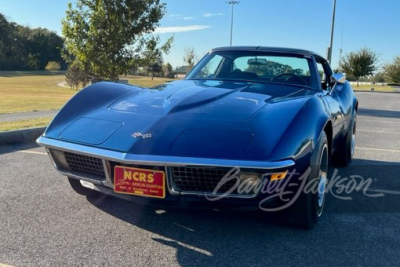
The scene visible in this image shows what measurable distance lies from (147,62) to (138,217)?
12085 mm

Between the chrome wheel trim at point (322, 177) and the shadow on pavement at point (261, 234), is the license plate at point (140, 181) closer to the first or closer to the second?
the shadow on pavement at point (261, 234)

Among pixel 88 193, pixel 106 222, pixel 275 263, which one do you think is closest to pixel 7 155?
pixel 88 193

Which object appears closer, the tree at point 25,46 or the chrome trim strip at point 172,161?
the chrome trim strip at point 172,161

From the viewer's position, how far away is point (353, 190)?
3.95m

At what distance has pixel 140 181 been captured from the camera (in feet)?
7.98

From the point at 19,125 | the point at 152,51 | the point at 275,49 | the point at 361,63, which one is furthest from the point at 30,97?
the point at 361,63

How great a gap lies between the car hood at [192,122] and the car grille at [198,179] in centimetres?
11

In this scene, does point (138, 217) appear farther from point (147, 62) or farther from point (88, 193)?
point (147, 62)

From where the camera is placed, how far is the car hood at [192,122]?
94.3 inches

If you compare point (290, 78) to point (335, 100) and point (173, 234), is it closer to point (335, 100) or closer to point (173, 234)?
point (335, 100)

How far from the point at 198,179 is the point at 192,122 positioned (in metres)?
0.42

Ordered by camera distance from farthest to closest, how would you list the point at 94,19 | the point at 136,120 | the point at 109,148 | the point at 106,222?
the point at 94,19 < the point at 106,222 < the point at 136,120 < the point at 109,148

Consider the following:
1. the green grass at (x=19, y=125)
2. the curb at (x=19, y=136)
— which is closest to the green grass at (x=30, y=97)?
the green grass at (x=19, y=125)

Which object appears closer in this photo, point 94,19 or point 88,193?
point 88,193
